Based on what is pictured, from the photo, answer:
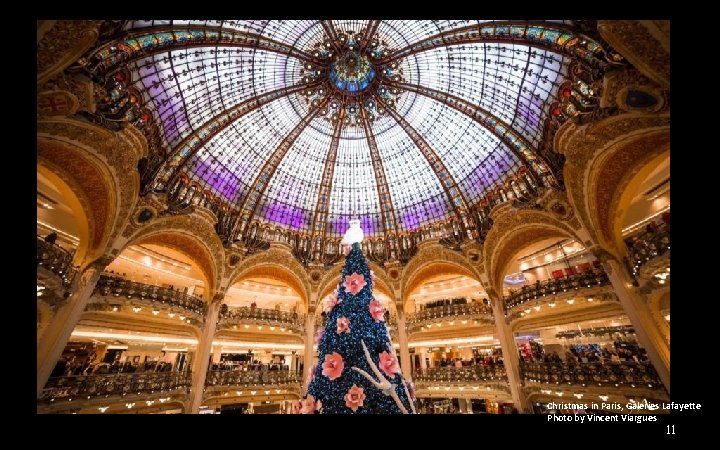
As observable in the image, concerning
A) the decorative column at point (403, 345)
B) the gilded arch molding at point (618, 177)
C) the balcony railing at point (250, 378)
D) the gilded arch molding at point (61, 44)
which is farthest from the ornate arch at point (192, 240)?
the gilded arch molding at point (618, 177)

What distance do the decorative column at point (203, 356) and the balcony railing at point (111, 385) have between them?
57 cm

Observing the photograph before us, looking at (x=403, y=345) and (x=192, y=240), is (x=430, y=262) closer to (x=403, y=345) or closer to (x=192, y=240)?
(x=403, y=345)

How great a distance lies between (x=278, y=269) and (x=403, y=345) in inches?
480

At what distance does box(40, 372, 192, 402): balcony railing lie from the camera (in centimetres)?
1354

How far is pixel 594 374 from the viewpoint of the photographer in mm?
15195

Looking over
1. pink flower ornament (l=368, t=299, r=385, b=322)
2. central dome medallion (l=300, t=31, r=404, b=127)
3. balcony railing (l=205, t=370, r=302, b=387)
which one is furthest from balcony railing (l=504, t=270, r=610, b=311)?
balcony railing (l=205, t=370, r=302, b=387)

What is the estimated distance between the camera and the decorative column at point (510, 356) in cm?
1873

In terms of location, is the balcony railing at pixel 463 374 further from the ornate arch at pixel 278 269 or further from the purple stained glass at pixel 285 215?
the purple stained glass at pixel 285 215

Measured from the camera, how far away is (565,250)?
22.6 meters

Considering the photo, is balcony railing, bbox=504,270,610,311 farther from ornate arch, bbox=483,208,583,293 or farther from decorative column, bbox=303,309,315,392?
decorative column, bbox=303,309,315,392

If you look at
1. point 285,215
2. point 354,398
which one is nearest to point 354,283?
point 354,398
